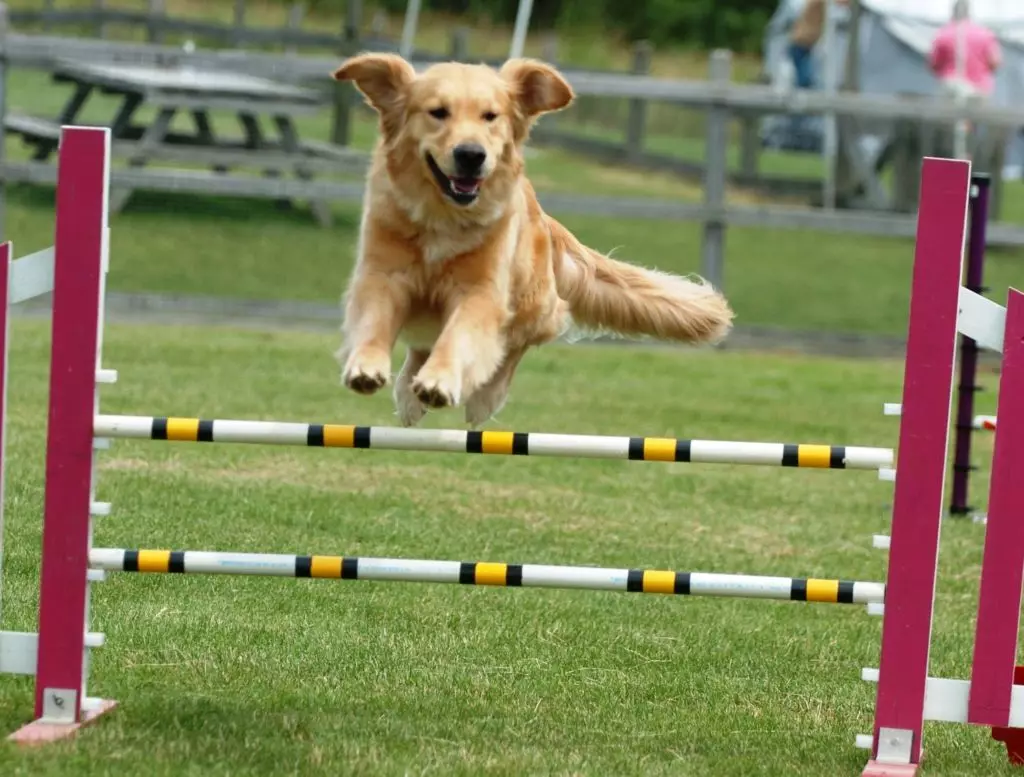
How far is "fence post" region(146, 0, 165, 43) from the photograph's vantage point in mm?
20438

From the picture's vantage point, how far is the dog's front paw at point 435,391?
385cm

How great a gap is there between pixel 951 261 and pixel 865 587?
72 cm

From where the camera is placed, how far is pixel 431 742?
372cm

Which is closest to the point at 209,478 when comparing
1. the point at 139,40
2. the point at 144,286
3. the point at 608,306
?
the point at 608,306

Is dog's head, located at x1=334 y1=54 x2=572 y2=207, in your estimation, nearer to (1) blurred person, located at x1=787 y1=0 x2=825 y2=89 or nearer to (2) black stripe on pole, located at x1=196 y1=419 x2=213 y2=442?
(2) black stripe on pole, located at x1=196 y1=419 x2=213 y2=442

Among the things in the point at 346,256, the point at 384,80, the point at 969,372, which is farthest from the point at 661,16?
the point at 384,80

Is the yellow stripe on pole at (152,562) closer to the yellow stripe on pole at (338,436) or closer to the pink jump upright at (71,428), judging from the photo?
the pink jump upright at (71,428)

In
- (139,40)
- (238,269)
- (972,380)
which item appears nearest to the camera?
(972,380)

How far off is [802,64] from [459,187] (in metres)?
12.9

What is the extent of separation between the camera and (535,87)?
4555 mm

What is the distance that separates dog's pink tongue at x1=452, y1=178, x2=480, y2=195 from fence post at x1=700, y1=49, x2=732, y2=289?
6.81m

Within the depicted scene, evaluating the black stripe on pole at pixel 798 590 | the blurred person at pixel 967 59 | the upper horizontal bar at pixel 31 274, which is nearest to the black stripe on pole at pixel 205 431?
the upper horizontal bar at pixel 31 274

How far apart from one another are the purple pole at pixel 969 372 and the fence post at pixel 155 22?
597 inches

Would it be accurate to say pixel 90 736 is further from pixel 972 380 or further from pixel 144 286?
pixel 144 286
